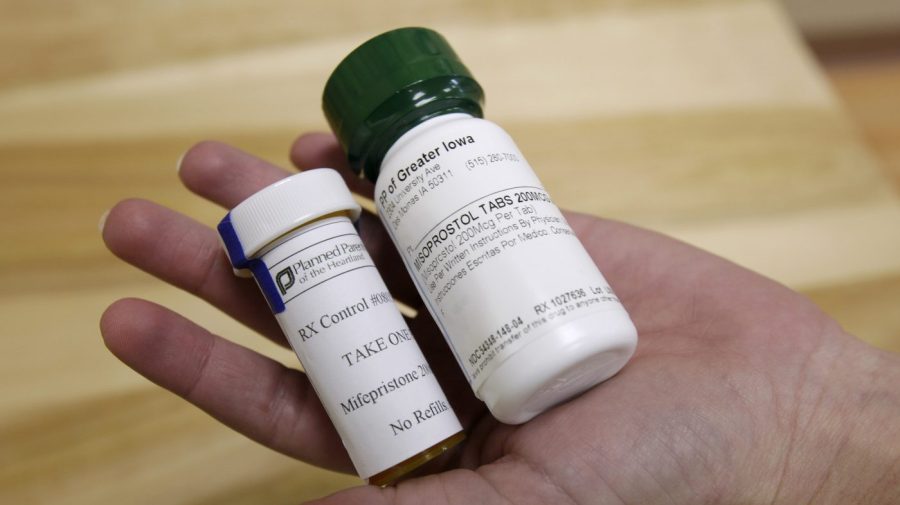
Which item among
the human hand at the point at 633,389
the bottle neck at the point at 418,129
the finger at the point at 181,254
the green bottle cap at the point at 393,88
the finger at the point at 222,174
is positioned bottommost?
the human hand at the point at 633,389

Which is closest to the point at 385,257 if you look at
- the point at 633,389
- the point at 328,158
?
the point at 328,158

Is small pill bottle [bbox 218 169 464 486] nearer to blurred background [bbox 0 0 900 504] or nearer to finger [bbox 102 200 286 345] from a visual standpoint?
finger [bbox 102 200 286 345]

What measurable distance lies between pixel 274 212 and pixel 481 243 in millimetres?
152

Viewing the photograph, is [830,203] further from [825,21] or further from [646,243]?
[825,21]

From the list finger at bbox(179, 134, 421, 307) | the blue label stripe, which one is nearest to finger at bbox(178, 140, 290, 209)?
finger at bbox(179, 134, 421, 307)

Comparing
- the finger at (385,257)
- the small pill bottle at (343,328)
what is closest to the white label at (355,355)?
the small pill bottle at (343,328)

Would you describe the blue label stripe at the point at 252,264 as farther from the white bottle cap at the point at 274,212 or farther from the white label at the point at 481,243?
the white label at the point at 481,243

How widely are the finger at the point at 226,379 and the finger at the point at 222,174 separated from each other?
14 centimetres

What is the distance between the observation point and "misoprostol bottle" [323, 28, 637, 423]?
52 cm

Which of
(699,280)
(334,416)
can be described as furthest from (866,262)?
(334,416)

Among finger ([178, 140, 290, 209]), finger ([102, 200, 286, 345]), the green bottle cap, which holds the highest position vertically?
the green bottle cap

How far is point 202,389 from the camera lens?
1.97ft

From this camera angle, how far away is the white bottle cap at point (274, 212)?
1.84 feet

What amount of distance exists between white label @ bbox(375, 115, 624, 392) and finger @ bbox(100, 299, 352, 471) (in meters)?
0.14
